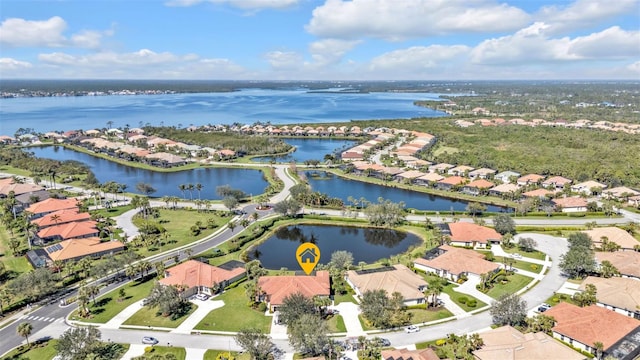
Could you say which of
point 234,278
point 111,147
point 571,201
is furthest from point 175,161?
point 571,201

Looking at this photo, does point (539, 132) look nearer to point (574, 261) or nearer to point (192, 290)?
point (574, 261)

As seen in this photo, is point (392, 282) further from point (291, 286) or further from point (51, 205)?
point (51, 205)

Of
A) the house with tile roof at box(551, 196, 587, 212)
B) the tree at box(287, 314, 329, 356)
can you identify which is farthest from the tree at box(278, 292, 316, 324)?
the house with tile roof at box(551, 196, 587, 212)

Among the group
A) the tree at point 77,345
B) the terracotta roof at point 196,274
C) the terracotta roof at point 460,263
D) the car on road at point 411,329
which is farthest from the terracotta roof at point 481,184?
the tree at point 77,345

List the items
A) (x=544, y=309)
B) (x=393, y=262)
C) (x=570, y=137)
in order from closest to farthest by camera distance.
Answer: (x=544, y=309) < (x=393, y=262) < (x=570, y=137)

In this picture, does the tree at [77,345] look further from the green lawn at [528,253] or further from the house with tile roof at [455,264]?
the green lawn at [528,253]

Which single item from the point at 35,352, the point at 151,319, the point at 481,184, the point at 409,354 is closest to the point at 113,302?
the point at 151,319
